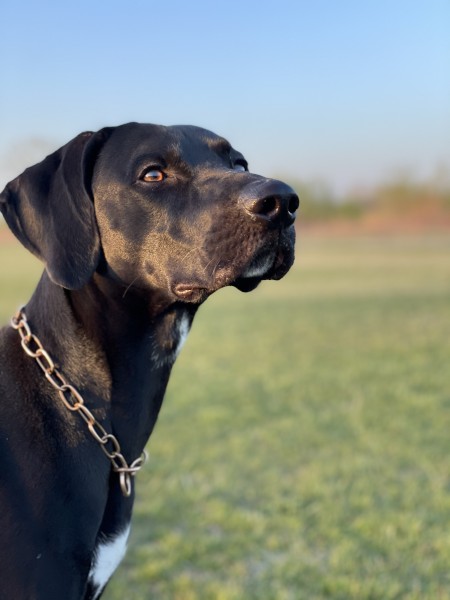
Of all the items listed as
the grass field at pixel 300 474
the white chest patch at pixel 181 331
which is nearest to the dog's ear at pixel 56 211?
the white chest patch at pixel 181 331

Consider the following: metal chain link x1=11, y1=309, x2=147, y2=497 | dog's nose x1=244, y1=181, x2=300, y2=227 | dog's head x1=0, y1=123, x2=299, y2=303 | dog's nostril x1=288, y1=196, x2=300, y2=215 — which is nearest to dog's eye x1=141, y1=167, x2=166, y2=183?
dog's head x1=0, y1=123, x2=299, y2=303

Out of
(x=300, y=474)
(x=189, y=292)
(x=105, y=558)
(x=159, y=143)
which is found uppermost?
(x=159, y=143)

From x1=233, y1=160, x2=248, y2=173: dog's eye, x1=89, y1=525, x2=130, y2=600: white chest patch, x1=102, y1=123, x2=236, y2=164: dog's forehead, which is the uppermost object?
x1=102, y1=123, x2=236, y2=164: dog's forehead

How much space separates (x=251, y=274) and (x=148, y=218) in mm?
454

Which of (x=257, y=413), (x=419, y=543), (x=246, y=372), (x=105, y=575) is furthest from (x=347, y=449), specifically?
(x=105, y=575)

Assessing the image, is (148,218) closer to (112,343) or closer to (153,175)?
(153,175)

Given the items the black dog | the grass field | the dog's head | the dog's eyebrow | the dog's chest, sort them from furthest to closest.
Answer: the grass field, the dog's eyebrow, the dog's chest, the dog's head, the black dog

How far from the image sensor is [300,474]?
6383 mm

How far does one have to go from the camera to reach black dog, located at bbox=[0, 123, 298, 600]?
2447 millimetres

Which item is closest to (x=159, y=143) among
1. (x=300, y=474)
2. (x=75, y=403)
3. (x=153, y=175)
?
(x=153, y=175)

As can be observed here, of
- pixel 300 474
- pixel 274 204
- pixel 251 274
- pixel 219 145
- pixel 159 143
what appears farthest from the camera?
pixel 300 474

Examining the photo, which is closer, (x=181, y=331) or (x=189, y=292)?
(x=189, y=292)

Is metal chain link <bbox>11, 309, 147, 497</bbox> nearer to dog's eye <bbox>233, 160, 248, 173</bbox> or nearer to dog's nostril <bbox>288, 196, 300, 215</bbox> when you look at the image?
dog's nostril <bbox>288, 196, 300, 215</bbox>

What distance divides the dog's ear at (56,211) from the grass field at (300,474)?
2.47 metres
